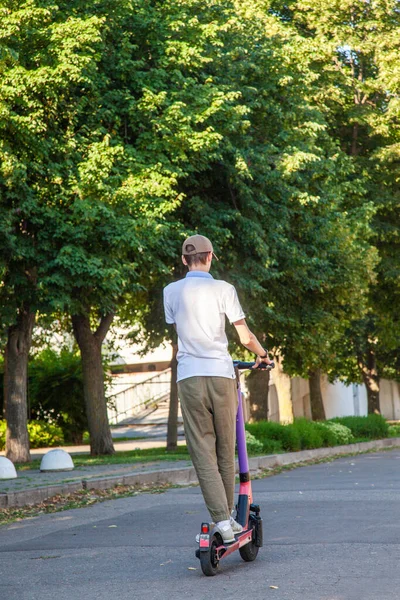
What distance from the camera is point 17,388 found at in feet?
65.0

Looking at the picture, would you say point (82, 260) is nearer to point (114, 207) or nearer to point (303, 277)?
point (114, 207)

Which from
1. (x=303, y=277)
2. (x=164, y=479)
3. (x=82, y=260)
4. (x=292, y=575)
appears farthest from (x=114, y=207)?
(x=292, y=575)

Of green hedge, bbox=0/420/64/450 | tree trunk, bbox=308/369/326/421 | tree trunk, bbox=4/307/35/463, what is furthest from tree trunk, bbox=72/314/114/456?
tree trunk, bbox=308/369/326/421

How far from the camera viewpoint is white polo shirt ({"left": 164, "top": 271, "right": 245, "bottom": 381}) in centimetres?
609

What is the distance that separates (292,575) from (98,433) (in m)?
16.3

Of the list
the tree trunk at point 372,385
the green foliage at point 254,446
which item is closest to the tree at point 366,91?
the tree trunk at point 372,385

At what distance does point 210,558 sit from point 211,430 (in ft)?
2.51

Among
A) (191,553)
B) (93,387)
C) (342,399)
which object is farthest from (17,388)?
(342,399)

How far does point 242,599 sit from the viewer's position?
514 centimetres

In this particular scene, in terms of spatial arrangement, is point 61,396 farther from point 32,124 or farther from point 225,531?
point 225,531

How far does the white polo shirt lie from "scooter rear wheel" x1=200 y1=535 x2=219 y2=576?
3.26 feet

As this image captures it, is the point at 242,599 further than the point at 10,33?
No

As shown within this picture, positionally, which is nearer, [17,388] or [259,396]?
[17,388]

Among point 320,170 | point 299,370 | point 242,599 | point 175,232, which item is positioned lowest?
point 242,599
